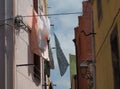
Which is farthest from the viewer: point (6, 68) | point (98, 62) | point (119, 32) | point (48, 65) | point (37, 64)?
point (48, 65)

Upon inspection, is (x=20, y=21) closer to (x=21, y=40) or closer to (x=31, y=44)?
(x=21, y=40)

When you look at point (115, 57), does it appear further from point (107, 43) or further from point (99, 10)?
point (99, 10)

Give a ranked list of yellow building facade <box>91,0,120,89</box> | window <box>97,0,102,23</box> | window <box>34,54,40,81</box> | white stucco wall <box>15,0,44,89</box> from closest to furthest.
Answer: yellow building facade <box>91,0,120,89</box> < window <box>97,0,102,23</box> < white stucco wall <box>15,0,44,89</box> < window <box>34,54,40,81</box>

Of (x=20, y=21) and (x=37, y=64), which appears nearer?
(x=20, y=21)

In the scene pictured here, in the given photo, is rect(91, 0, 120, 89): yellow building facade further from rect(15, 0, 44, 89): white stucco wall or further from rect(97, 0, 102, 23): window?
rect(15, 0, 44, 89): white stucco wall

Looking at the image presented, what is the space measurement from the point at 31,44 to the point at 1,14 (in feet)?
12.1

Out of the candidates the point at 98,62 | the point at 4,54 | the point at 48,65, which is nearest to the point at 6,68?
the point at 4,54

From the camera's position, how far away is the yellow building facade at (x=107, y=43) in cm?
1527

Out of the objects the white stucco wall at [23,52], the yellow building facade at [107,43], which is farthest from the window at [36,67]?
the yellow building facade at [107,43]

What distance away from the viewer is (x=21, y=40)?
21172 millimetres

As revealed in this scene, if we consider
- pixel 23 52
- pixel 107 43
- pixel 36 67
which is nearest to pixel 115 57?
→ pixel 107 43

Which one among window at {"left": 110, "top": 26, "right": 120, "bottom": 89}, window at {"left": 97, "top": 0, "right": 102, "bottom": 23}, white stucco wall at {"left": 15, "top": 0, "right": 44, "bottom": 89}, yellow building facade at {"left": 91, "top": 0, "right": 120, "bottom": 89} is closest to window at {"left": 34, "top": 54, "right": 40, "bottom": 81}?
white stucco wall at {"left": 15, "top": 0, "right": 44, "bottom": 89}

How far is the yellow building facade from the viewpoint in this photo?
1527 centimetres

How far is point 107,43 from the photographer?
17.3 m
